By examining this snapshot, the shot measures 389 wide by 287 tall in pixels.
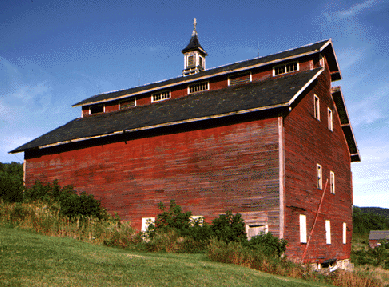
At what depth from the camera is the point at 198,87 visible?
26.1m

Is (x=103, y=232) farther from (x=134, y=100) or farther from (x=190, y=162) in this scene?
(x=134, y=100)

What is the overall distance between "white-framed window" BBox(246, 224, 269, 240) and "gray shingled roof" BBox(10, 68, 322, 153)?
17.7 ft

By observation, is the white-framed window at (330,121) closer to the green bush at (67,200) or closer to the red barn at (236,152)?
the red barn at (236,152)

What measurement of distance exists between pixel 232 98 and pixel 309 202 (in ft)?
22.8

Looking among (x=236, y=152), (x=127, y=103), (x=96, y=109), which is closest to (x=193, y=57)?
(x=127, y=103)

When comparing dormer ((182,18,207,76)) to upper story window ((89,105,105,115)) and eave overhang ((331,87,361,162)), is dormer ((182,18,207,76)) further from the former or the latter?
eave overhang ((331,87,361,162))

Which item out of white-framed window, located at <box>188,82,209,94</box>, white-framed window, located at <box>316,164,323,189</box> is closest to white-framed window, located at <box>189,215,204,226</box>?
white-framed window, located at <box>316,164,323,189</box>

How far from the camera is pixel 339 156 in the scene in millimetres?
25547

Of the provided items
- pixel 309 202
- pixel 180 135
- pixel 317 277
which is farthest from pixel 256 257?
pixel 180 135

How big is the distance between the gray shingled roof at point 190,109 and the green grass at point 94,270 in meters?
8.98

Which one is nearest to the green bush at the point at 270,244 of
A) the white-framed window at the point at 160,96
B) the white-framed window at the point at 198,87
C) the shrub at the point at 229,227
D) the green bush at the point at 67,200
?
the shrub at the point at 229,227

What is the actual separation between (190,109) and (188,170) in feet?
12.7

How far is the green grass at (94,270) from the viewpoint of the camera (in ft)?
27.5

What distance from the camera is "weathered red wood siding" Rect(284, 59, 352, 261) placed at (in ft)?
59.7
